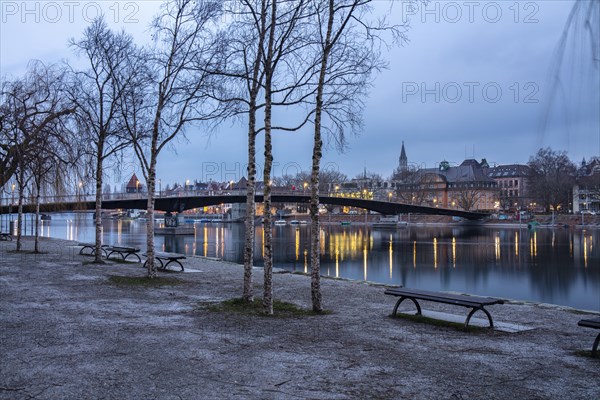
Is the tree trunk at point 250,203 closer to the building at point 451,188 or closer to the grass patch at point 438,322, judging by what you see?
the grass patch at point 438,322

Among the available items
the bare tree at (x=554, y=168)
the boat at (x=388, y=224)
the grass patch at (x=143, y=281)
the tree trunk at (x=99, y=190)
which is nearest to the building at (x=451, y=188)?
the boat at (x=388, y=224)

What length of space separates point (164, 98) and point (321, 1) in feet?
26.9

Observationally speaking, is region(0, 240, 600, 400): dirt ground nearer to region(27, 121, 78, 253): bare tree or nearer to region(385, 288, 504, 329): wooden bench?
region(385, 288, 504, 329): wooden bench

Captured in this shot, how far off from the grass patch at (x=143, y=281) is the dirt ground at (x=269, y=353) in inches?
105

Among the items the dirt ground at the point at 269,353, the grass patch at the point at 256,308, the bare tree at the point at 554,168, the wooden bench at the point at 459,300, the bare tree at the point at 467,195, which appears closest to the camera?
the bare tree at the point at 554,168

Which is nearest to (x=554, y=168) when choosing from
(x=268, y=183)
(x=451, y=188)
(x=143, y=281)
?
(x=268, y=183)

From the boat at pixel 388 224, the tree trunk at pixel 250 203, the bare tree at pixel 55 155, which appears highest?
the bare tree at pixel 55 155

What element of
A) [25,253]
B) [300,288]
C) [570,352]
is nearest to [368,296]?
[300,288]

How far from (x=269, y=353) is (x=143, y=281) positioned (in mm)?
11020

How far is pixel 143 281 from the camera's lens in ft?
61.6

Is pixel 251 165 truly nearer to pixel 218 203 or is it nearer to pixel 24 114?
pixel 24 114

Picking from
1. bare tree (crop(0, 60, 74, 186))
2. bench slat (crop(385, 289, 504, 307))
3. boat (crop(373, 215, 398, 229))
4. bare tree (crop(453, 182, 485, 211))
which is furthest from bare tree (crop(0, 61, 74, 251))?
bare tree (crop(453, 182, 485, 211))

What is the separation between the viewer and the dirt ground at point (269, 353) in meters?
7.11

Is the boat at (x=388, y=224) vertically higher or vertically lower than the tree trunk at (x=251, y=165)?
lower
